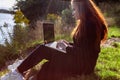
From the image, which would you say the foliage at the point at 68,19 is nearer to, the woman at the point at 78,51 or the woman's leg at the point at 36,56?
the woman at the point at 78,51

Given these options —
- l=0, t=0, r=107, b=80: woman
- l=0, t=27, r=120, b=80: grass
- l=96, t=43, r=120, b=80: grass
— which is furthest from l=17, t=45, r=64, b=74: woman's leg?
l=96, t=43, r=120, b=80: grass

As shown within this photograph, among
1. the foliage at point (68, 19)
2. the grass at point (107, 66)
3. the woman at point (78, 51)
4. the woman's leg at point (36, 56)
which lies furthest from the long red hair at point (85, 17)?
the foliage at point (68, 19)

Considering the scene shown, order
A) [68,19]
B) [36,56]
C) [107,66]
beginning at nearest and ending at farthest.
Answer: [36,56]
[107,66]
[68,19]

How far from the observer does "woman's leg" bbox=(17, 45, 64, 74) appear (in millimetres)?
4105

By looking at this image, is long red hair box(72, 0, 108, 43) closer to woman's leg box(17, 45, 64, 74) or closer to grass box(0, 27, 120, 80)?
woman's leg box(17, 45, 64, 74)

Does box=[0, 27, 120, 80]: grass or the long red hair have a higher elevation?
the long red hair

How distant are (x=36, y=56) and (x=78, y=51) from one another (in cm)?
49

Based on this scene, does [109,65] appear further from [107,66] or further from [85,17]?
[85,17]

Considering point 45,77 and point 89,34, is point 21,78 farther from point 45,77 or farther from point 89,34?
point 89,34

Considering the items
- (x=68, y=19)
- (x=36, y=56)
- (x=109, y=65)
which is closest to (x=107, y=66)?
(x=109, y=65)

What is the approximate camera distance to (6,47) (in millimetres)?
8344

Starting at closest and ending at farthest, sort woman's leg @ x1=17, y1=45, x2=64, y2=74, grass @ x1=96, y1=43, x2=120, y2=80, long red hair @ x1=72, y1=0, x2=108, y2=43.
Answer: woman's leg @ x1=17, y1=45, x2=64, y2=74 → long red hair @ x1=72, y1=0, x2=108, y2=43 → grass @ x1=96, y1=43, x2=120, y2=80

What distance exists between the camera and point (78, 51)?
4.25 m

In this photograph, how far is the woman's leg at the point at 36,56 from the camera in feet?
13.5
